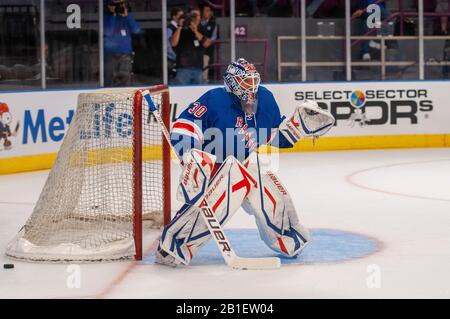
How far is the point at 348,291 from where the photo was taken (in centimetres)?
497

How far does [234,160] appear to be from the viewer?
5562 mm

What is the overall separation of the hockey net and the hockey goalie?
1.00ft

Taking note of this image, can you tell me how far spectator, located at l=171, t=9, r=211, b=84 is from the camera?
11953 millimetres

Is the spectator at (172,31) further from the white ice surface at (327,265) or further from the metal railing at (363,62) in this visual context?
the white ice surface at (327,265)

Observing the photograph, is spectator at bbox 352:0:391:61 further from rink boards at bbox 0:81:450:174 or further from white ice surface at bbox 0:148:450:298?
white ice surface at bbox 0:148:450:298

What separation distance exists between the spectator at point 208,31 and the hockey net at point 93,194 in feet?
18.0

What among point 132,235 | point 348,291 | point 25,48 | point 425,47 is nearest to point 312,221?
point 132,235

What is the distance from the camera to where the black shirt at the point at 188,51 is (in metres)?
12.0

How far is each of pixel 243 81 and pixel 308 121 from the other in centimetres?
40

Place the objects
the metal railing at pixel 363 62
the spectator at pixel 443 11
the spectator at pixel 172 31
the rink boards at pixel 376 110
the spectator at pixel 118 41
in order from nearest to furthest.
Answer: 1. the spectator at pixel 118 41
2. the spectator at pixel 172 31
3. the rink boards at pixel 376 110
4. the metal railing at pixel 363 62
5. the spectator at pixel 443 11

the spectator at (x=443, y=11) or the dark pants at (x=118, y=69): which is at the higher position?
the spectator at (x=443, y=11)

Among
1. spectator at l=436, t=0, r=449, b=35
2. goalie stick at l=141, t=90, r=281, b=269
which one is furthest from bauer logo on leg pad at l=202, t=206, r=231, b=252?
spectator at l=436, t=0, r=449, b=35

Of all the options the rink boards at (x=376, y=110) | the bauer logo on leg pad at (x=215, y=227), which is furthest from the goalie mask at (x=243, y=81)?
the rink boards at (x=376, y=110)

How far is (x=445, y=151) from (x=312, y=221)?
202 inches
